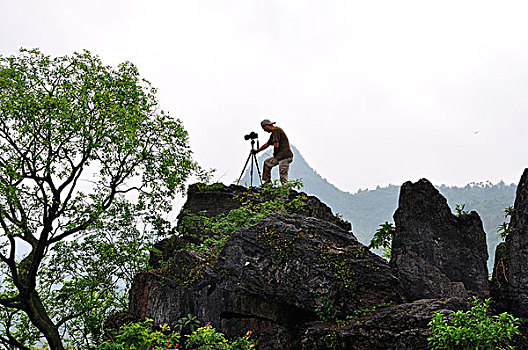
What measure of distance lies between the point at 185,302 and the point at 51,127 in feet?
18.6

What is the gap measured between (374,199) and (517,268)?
60.2 m

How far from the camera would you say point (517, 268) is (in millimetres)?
7289

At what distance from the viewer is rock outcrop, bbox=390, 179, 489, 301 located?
846cm

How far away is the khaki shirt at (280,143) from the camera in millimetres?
13773

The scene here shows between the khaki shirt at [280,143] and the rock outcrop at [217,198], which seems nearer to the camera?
the rock outcrop at [217,198]

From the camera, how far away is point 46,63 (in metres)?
12.1

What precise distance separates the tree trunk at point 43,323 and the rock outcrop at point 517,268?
33.5ft

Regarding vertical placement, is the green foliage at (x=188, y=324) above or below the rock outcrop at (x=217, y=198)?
below

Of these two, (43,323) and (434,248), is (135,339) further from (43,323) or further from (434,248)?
(43,323)

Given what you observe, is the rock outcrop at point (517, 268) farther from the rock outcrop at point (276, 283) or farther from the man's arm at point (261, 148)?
the man's arm at point (261, 148)

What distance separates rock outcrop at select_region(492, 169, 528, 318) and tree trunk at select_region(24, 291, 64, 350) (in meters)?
10.2

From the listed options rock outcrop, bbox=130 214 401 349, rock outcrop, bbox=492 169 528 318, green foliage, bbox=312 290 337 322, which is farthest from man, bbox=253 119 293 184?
rock outcrop, bbox=492 169 528 318

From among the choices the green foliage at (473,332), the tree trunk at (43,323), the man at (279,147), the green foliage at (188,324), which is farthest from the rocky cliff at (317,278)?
the man at (279,147)

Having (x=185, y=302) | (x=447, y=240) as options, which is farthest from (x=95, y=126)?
(x=447, y=240)
